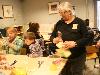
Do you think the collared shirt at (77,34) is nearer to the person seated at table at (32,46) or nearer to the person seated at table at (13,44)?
the person seated at table at (32,46)

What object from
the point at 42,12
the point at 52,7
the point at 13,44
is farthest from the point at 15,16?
the point at 13,44

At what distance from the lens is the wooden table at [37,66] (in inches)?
89.0

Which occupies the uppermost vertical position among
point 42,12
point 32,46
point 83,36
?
point 42,12

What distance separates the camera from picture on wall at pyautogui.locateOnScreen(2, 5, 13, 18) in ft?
24.9

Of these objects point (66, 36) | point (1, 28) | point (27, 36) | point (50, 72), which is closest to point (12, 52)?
point (27, 36)

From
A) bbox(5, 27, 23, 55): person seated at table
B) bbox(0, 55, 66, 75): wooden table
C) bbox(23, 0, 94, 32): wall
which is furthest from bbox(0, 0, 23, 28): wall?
bbox(0, 55, 66, 75): wooden table

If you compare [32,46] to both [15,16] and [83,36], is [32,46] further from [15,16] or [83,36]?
[15,16]

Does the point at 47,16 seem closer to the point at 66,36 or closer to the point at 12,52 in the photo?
the point at 12,52

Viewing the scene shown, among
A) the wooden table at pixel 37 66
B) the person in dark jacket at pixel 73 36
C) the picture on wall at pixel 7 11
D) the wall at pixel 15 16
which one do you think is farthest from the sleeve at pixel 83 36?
the picture on wall at pixel 7 11

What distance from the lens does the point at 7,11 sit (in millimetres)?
7684

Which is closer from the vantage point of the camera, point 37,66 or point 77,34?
point 37,66

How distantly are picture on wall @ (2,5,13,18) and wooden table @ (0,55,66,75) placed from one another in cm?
495

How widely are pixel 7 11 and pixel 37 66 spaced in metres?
5.57

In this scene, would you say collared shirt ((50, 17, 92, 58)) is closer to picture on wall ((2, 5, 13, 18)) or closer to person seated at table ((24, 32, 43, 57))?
person seated at table ((24, 32, 43, 57))
